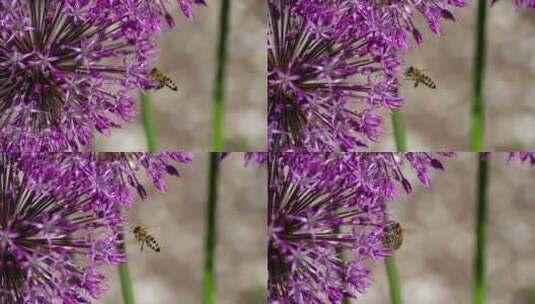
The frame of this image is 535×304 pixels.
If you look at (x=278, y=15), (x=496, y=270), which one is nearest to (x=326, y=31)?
(x=278, y=15)

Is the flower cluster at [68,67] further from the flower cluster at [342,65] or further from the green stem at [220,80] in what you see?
the flower cluster at [342,65]

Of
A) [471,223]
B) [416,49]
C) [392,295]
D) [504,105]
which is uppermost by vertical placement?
[416,49]

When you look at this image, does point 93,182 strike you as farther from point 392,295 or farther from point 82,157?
point 392,295

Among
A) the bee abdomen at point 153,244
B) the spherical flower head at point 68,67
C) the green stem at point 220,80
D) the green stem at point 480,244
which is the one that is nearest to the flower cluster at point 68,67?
the spherical flower head at point 68,67

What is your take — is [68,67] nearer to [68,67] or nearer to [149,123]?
[68,67]

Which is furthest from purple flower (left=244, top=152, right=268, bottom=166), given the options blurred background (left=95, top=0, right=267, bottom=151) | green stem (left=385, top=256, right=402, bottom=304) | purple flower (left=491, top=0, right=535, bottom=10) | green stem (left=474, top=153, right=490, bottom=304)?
purple flower (left=491, top=0, right=535, bottom=10)

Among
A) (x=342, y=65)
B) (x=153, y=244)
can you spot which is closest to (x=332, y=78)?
(x=342, y=65)

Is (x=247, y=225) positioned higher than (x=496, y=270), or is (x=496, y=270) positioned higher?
(x=247, y=225)
